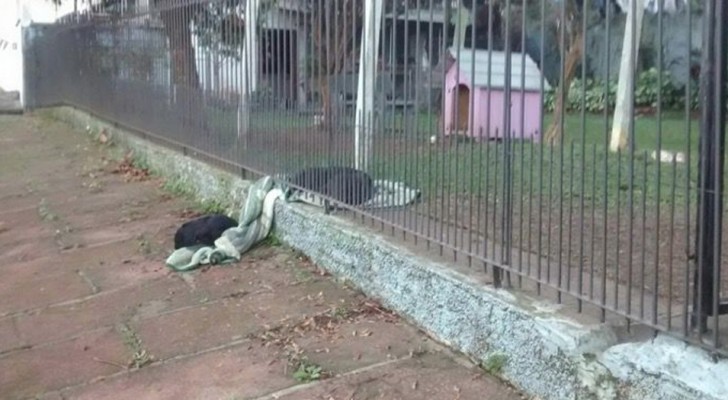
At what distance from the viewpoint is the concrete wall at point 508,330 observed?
3.55 m

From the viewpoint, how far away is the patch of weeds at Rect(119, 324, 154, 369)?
17.1ft

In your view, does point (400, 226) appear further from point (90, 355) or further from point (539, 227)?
point (90, 355)

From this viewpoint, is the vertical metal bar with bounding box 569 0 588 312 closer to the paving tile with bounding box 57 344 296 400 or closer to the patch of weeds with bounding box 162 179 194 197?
the paving tile with bounding box 57 344 296 400

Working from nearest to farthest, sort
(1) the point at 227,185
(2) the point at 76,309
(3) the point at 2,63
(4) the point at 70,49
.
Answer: (2) the point at 76,309 → (1) the point at 227,185 → (4) the point at 70,49 → (3) the point at 2,63

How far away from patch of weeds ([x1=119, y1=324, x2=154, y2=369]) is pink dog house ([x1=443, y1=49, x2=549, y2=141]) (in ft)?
6.46

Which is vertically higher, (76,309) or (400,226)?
(400,226)

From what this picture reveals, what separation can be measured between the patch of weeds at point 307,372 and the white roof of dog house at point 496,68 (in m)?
1.61

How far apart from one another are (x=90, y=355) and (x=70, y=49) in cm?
1194

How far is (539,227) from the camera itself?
14.6 ft

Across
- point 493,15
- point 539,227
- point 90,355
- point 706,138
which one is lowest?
point 90,355

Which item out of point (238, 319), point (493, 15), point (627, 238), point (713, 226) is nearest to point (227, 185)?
point (238, 319)

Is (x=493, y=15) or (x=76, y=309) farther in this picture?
(x=76, y=309)

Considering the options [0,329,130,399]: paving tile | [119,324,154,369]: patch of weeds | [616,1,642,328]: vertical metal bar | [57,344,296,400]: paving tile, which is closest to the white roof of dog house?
[616,1,642,328]: vertical metal bar

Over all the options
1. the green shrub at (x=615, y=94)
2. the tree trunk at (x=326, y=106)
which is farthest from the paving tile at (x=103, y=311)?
the green shrub at (x=615, y=94)
